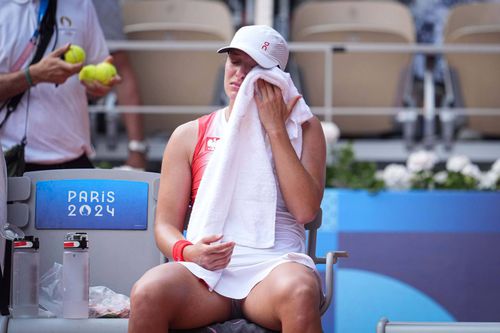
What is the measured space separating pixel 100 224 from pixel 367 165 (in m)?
2.31

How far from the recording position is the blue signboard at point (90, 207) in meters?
3.90

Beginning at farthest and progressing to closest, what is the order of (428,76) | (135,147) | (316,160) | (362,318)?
(428,76)
(135,147)
(362,318)
(316,160)

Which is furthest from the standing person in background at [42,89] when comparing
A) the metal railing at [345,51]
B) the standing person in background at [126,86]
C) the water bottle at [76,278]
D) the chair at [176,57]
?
the chair at [176,57]

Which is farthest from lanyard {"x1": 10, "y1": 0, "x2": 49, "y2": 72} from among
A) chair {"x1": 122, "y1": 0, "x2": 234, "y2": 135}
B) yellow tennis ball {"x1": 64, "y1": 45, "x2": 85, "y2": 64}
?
chair {"x1": 122, "y1": 0, "x2": 234, "y2": 135}

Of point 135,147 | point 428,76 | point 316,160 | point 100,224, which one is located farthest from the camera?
point 428,76

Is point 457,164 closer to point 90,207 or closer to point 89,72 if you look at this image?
point 89,72

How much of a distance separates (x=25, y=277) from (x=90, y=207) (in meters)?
0.36

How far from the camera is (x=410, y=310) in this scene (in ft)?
18.4

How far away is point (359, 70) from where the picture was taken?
23.6 feet

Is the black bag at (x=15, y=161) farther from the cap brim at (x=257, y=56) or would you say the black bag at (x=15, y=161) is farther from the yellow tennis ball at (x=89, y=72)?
the cap brim at (x=257, y=56)

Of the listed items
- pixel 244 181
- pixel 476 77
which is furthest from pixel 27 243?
pixel 476 77

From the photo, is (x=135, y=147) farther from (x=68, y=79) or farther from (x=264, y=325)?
(x=264, y=325)

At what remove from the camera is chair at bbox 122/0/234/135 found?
709 centimetres

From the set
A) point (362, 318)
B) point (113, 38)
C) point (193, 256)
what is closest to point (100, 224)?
point (193, 256)
